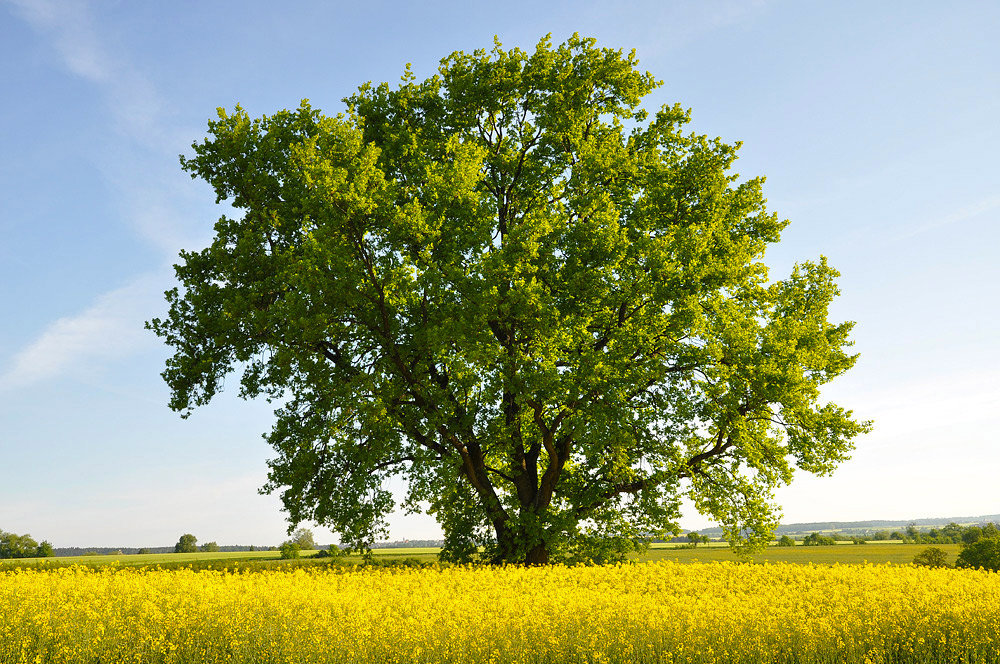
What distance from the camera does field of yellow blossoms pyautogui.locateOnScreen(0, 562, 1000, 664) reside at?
30.6ft

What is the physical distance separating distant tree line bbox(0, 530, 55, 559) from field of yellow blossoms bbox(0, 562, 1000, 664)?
4343 centimetres

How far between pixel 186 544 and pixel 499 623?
4205 centimetres

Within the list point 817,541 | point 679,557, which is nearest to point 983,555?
point 679,557

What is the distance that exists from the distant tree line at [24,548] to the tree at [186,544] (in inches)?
380

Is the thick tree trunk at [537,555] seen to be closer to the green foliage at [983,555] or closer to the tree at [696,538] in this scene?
the tree at [696,538]

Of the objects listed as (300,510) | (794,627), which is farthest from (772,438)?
(300,510)

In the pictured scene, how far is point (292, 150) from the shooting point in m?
20.8

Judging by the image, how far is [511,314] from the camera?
18672 millimetres

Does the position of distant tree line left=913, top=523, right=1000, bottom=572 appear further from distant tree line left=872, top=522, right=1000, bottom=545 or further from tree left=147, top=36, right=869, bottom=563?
tree left=147, top=36, right=869, bottom=563

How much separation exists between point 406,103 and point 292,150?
5161mm

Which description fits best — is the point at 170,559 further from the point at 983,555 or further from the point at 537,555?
the point at 983,555

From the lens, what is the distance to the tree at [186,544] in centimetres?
4484

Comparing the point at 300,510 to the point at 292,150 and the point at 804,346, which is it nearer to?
the point at 292,150

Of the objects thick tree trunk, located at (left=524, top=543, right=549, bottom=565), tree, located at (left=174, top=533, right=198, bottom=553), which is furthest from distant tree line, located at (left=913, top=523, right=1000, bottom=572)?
tree, located at (left=174, top=533, right=198, bottom=553)
